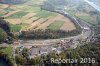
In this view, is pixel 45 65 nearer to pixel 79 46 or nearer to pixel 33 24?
pixel 79 46

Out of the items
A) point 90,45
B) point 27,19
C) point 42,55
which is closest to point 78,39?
point 90,45

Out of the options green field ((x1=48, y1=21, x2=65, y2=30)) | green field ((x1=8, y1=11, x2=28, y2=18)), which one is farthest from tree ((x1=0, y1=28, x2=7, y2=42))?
green field ((x1=8, y1=11, x2=28, y2=18))

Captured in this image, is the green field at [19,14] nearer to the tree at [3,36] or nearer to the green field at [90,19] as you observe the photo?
the tree at [3,36]

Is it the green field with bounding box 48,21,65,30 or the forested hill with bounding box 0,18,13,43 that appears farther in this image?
the green field with bounding box 48,21,65,30

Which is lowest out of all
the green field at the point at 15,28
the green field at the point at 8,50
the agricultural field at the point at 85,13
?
the agricultural field at the point at 85,13

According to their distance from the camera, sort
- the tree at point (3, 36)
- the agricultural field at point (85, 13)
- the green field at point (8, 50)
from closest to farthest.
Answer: the green field at point (8, 50) → the tree at point (3, 36) → the agricultural field at point (85, 13)

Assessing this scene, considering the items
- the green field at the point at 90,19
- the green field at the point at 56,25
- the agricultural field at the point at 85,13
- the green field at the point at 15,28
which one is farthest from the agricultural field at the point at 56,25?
the agricultural field at the point at 85,13

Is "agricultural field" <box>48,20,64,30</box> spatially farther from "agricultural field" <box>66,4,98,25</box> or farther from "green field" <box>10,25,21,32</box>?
"agricultural field" <box>66,4,98,25</box>

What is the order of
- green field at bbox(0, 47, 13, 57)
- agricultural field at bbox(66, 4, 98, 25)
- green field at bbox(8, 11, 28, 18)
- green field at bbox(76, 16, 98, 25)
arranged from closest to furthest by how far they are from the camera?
green field at bbox(0, 47, 13, 57) < green field at bbox(8, 11, 28, 18) < green field at bbox(76, 16, 98, 25) < agricultural field at bbox(66, 4, 98, 25)

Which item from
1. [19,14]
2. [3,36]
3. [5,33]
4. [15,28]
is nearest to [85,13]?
[19,14]
